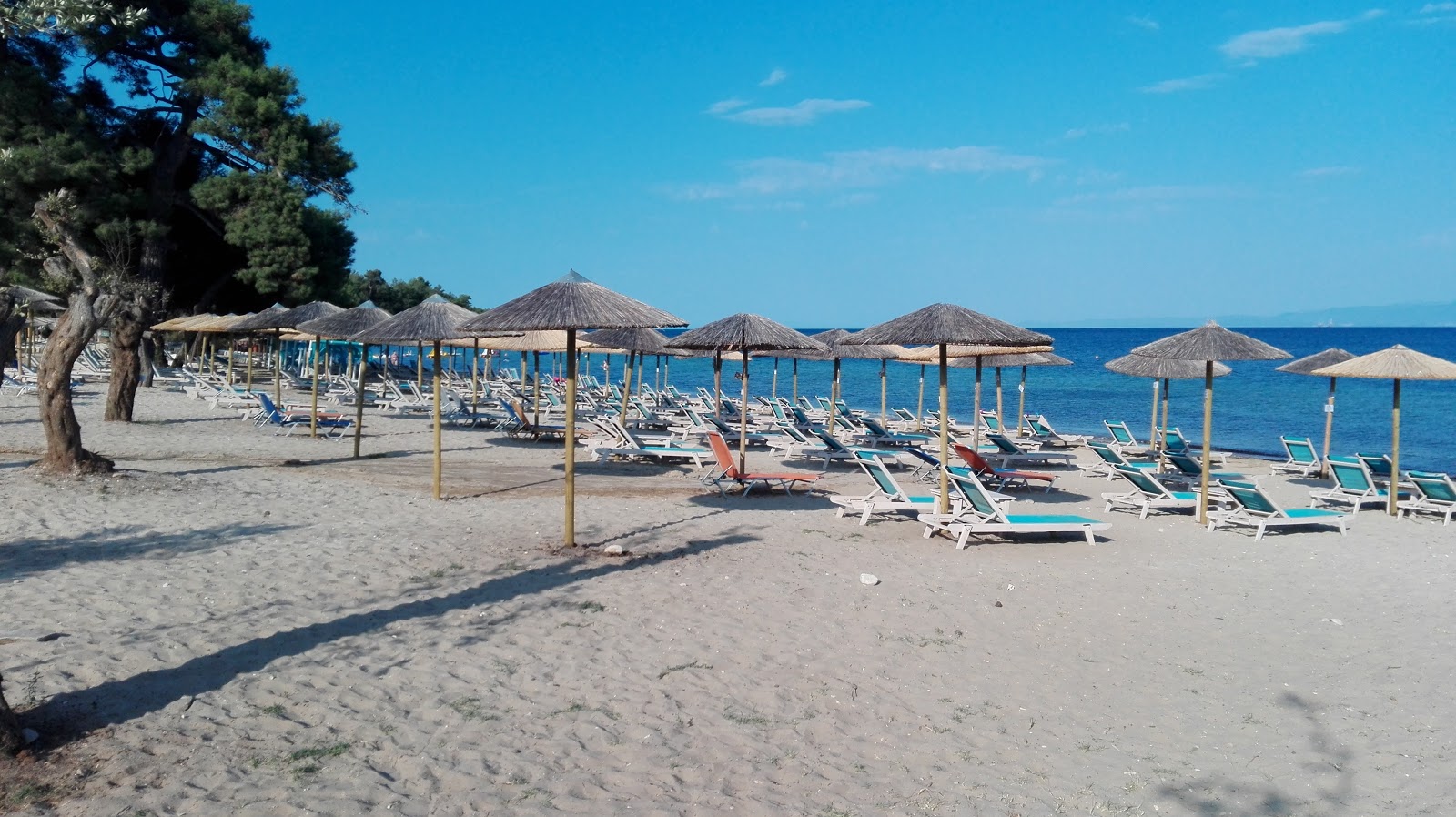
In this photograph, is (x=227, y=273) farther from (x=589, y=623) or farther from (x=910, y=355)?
(x=589, y=623)

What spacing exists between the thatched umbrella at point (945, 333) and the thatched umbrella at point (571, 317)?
195 cm

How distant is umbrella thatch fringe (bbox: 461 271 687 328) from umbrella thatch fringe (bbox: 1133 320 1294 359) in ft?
16.6

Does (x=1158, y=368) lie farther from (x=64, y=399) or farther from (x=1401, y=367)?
(x=64, y=399)

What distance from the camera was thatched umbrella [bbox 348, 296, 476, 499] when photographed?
9594 millimetres

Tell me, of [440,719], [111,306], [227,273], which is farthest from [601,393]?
[440,719]

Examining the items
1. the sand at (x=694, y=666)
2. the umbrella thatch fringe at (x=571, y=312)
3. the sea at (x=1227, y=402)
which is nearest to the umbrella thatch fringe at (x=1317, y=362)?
the sand at (x=694, y=666)

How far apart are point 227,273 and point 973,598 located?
95.3ft

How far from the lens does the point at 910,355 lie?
15.3m

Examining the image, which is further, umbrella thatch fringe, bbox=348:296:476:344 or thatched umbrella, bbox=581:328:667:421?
thatched umbrella, bbox=581:328:667:421

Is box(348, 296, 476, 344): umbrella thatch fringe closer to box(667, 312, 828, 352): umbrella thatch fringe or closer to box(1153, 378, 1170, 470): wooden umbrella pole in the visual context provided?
box(667, 312, 828, 352): umbrella thatch fringe

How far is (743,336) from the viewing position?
427 inches

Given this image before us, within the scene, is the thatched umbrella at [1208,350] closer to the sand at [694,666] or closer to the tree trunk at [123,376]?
the sand at [694,666]

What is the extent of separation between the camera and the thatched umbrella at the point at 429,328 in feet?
31.5

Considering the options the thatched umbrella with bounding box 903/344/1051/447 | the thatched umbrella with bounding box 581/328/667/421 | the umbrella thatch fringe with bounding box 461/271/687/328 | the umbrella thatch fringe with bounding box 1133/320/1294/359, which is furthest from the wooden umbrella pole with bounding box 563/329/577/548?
the thatched umbrella with bounding box 581/328/667/421
